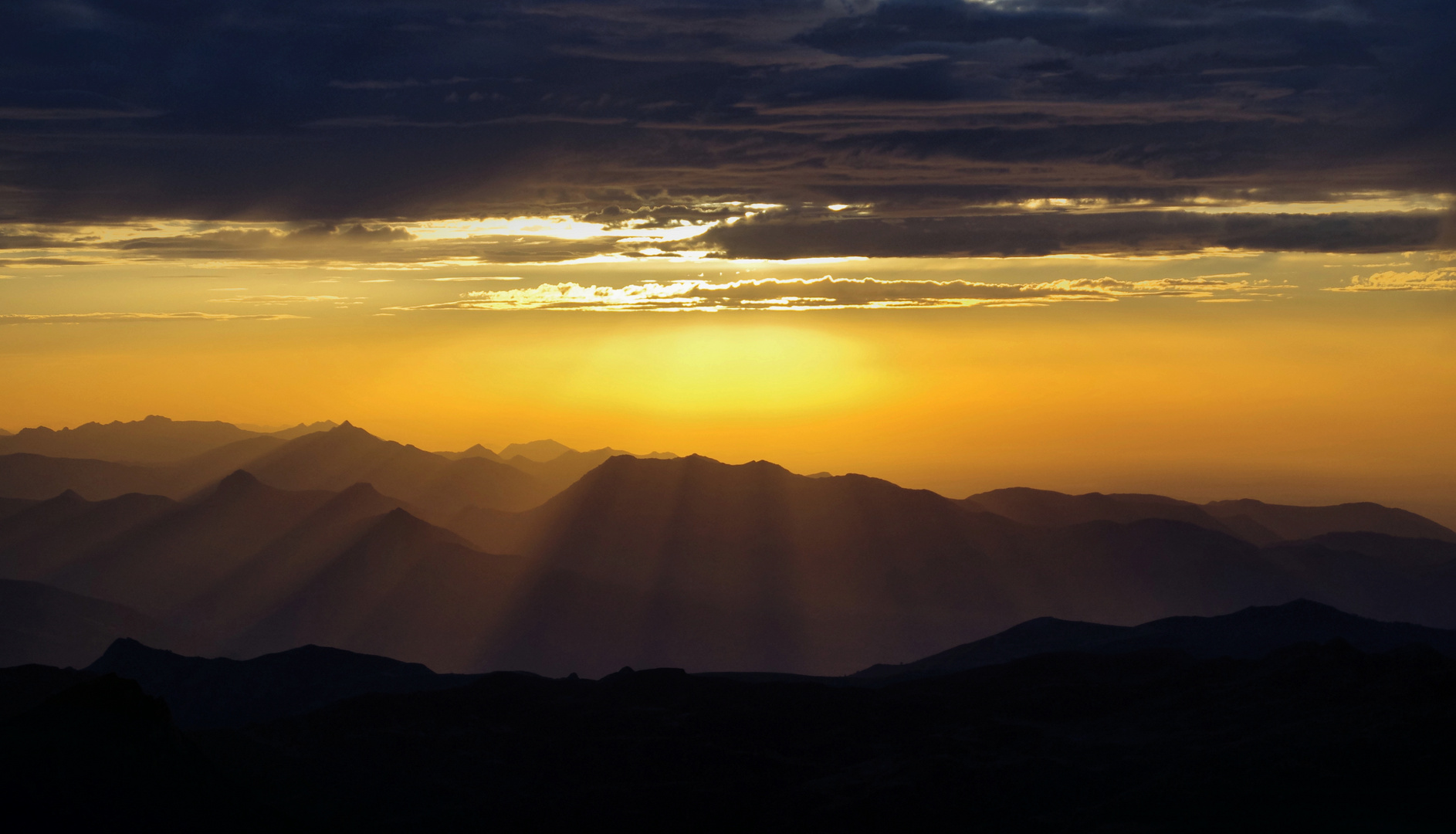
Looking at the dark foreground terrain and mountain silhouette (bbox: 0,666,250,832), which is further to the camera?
the dark foreground terrain

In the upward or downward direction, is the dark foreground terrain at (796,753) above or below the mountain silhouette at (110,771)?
below

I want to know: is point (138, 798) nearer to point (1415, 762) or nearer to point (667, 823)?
point (667, 823)

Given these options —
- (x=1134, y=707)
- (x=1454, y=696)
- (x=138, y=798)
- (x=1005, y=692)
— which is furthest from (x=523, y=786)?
(x=1454, y=696)

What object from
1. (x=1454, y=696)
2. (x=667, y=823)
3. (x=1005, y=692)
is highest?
(x=1454, y=696)

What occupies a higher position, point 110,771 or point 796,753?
point 110,771

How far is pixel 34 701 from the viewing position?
12975 cm

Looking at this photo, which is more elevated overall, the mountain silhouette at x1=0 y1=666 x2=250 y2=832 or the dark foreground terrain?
the mountain silhouette at x1=0 y1=666 x2=250 y2=832

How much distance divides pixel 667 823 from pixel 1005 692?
228 ft

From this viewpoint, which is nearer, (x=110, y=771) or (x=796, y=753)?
(x=110, y=771)

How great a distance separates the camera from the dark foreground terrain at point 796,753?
104m

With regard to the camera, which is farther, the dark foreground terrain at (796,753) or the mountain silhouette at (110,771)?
the dark foreground terrain at (796,753)

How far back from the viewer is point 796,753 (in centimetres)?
15450

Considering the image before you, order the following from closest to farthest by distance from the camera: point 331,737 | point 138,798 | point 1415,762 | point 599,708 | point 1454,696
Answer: point 138,798
point 1415,762
point 1454,696
point 331,737
point 599,708

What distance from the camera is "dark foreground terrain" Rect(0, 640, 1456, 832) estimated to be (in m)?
104
